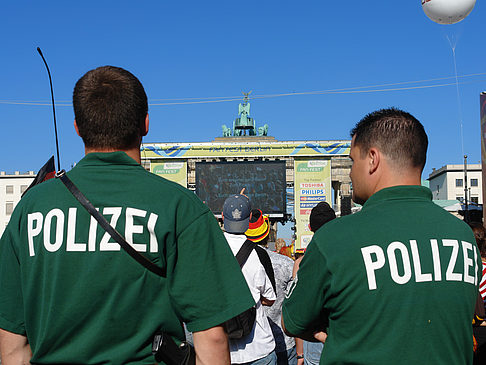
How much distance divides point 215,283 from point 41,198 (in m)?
0.75

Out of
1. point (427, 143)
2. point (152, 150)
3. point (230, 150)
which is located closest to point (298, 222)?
point (230, 150)

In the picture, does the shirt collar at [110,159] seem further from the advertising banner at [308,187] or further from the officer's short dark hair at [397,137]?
the advertising banner at [308,187]

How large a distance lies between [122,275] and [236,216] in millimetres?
2319

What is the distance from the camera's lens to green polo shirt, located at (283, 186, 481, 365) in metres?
2.05

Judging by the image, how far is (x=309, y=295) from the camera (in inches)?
86.5

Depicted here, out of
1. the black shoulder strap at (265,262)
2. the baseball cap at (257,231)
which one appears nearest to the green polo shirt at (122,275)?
the black shoulder strap at (265,262)

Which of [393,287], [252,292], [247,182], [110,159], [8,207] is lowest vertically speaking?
[252,292]

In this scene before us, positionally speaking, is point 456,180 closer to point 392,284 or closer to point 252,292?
point 252,292

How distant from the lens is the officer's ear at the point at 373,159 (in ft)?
7.70

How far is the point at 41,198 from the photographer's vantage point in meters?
2.13

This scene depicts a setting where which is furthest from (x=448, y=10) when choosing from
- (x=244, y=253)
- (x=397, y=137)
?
(x=397, y=137)

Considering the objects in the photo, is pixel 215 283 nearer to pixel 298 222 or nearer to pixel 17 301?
pixel 17 301

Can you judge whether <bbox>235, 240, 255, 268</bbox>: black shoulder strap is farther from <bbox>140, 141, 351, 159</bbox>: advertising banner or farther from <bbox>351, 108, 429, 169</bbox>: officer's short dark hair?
<bbox>140, 141, 351, 159</bbox>: advertising banner

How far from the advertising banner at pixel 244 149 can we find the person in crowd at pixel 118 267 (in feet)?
142
